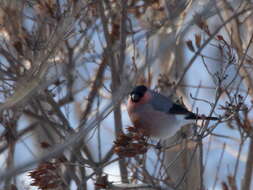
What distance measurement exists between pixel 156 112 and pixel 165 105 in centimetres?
11

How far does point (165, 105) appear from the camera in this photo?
437 centimetres

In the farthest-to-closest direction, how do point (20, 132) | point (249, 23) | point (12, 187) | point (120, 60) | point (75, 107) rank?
point (75, 107), point (20, 132), point (249, 23), point (120, 60), point (12, 187)

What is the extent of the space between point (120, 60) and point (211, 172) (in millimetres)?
3005

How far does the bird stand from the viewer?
4.24 metres

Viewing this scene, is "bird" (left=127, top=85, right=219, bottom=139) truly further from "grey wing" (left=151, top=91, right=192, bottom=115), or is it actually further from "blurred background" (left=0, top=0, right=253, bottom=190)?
"blurred background" (left=0, top=0, right=253, bottom=190)

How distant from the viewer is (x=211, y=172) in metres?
6.54

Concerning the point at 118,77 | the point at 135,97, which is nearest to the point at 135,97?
the point at 135,97

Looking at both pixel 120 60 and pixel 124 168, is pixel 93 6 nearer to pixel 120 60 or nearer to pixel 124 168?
pixel 120 60

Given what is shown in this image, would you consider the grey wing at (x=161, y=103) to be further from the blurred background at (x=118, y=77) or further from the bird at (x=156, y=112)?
the blurred background at (x=118, y=77)

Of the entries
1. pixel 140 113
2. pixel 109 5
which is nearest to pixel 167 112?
pixel 140 113

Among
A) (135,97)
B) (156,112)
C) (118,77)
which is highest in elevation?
(118,77)

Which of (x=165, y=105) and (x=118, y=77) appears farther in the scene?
(x=165, y=105)

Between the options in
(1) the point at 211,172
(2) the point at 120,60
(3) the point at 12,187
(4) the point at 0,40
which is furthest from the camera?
(1) the point at 211,172

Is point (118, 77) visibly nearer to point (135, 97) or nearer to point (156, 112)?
point (135, 97)
